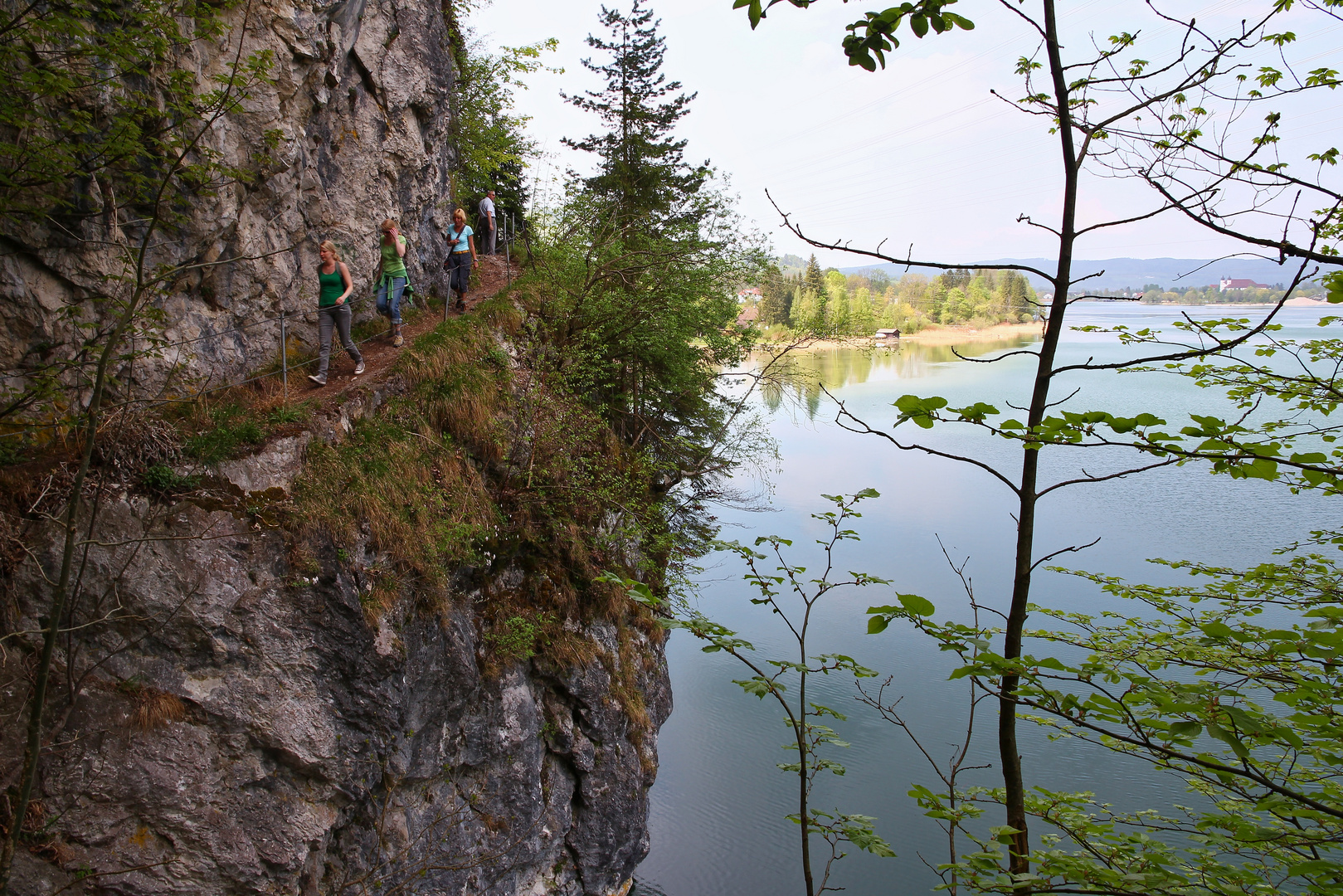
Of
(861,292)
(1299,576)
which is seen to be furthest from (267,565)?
(861,292)

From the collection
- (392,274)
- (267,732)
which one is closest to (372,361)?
(392,274)

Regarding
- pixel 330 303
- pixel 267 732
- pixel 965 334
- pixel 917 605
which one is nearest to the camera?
pixel 917 605

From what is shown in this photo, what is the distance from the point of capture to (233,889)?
4.96 meters

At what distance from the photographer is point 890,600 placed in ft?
52.5

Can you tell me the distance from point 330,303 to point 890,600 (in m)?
13.1

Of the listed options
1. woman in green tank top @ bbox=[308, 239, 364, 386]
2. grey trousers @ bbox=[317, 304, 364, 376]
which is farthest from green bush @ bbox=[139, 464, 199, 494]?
grey trousers @ bbox=[317, 304, 364, 376]

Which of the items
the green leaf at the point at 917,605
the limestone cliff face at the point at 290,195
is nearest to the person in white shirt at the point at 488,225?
Answer: the limestone cliff face at the point at 290,195

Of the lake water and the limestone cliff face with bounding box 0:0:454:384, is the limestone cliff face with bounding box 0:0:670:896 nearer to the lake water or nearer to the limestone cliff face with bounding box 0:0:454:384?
the limestone cliff face with bounding box 0:0:454:384

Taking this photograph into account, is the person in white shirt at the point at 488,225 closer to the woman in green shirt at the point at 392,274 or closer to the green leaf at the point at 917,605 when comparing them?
the woman in green shirt at the point at 392,274

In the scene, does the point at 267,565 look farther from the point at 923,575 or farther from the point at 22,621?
the point at 923,575

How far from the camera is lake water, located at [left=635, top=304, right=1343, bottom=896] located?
36.9ft

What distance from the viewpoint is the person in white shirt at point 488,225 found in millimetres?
A: 13117

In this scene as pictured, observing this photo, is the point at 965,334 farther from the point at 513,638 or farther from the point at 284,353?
the point at 284,353

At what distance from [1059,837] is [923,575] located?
15363 millimetres
